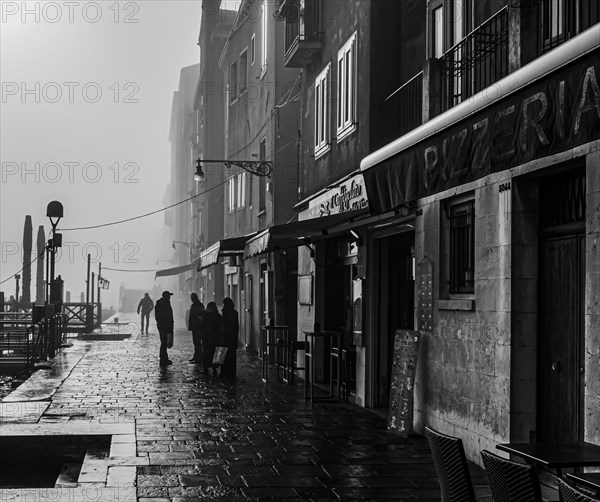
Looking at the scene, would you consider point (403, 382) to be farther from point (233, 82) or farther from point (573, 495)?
point (233, 82)

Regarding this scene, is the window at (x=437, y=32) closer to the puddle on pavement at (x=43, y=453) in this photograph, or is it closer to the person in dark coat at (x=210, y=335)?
the puddle on pavement at (x=43, y=453)

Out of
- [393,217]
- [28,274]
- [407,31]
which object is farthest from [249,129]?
[28,274]

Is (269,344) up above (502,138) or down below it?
below

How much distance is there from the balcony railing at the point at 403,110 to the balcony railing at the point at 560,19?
12.1 ft

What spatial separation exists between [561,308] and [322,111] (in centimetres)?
1105

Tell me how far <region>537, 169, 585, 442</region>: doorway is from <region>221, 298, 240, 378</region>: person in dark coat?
11.4 metres

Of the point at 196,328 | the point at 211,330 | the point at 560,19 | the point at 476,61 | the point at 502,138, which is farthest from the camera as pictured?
the point at 196,328

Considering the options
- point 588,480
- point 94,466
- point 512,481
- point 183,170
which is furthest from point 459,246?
point 183,170

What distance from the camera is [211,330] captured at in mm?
22312

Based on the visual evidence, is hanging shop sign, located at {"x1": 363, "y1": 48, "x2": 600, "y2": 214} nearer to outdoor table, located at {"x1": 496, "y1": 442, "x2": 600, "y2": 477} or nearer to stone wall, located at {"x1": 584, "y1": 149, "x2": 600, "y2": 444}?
stone wall, located at {"x1": 584, "y1": 149, "x2": 600, "y2": 444}

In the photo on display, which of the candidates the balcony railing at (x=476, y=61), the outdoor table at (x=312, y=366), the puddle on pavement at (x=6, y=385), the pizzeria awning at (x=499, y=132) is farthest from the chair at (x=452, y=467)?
the puddle on pavement at (x=6, y=385)

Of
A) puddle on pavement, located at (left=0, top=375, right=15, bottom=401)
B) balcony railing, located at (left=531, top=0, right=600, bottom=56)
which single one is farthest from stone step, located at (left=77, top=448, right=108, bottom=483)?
puddle on pavement, located at (left=0, top=375, right=15, bottom=401)

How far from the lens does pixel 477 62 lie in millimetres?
11477

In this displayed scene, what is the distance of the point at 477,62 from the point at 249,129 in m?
22.0
